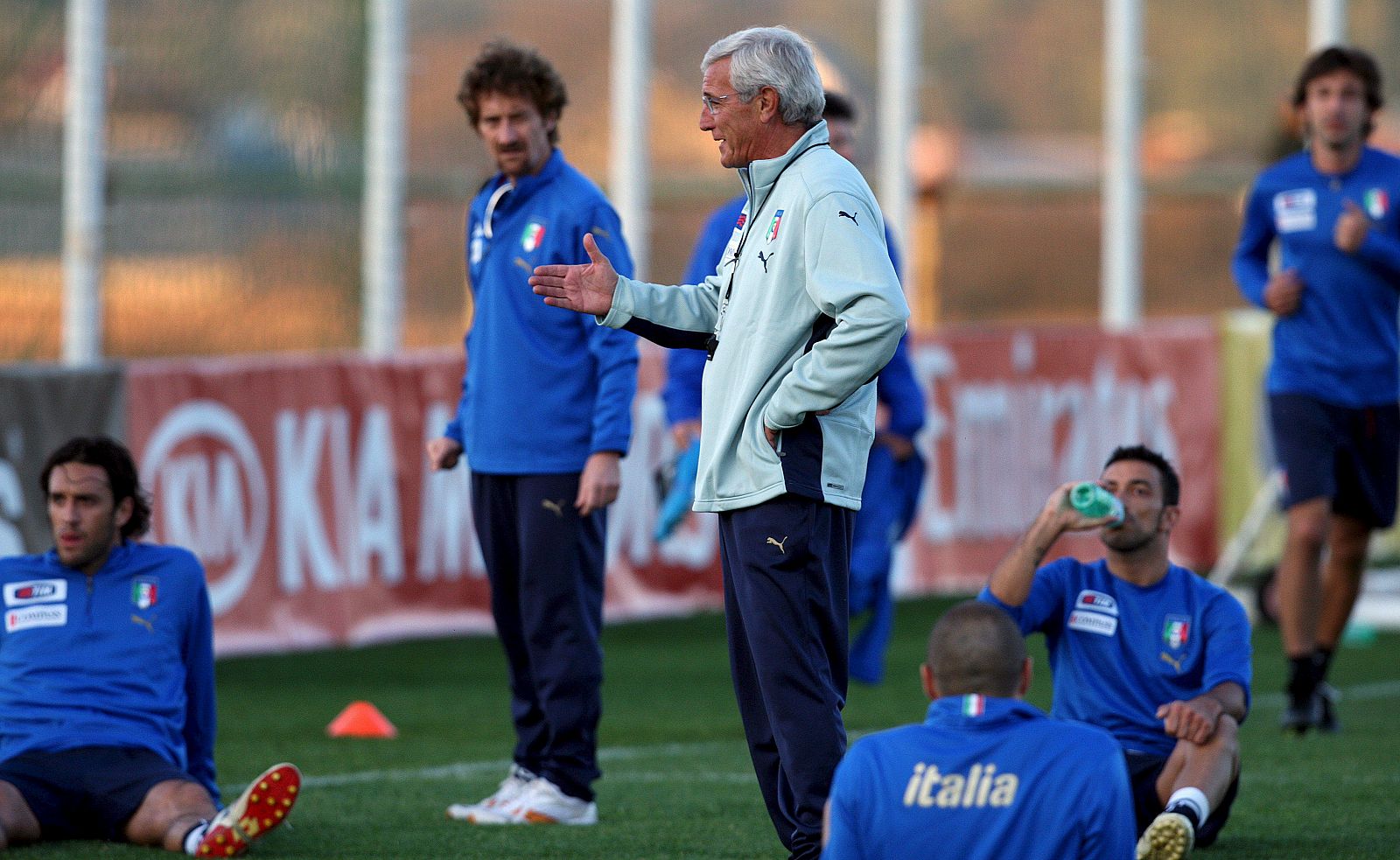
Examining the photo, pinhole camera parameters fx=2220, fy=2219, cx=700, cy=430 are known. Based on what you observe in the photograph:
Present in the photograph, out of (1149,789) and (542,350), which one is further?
(542,350)

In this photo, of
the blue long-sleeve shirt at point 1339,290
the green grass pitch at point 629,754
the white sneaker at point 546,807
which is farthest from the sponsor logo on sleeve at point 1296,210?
the white sneaker at point 546,807

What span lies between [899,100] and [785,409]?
10667 millimetres

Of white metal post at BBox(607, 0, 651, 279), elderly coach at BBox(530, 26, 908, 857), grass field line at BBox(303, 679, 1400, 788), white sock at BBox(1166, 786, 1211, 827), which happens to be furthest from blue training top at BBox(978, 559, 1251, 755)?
white metal post at BBox(607, 0, 651, 279)

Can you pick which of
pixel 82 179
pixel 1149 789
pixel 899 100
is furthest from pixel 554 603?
pixel 899 100

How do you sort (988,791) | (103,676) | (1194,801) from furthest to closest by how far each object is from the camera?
(103,676), (1194,801), (988,791)

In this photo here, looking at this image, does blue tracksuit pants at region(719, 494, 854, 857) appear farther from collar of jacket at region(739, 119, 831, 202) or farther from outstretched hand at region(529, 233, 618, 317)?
collar of jacket at region(739, 119, 831, 202)

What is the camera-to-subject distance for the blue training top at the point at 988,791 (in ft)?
12.5

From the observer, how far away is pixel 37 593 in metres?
6.23

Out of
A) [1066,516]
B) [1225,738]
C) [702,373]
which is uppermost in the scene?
[702,373]

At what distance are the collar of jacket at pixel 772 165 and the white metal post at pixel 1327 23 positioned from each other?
43.8 feet

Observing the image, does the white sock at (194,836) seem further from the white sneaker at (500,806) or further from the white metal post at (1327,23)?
the white metal post at (1327,23)

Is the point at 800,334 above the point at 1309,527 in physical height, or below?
above

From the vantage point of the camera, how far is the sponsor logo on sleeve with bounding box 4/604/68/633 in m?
6.21

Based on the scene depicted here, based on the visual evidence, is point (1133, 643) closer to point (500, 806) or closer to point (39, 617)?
point (500, 806)
